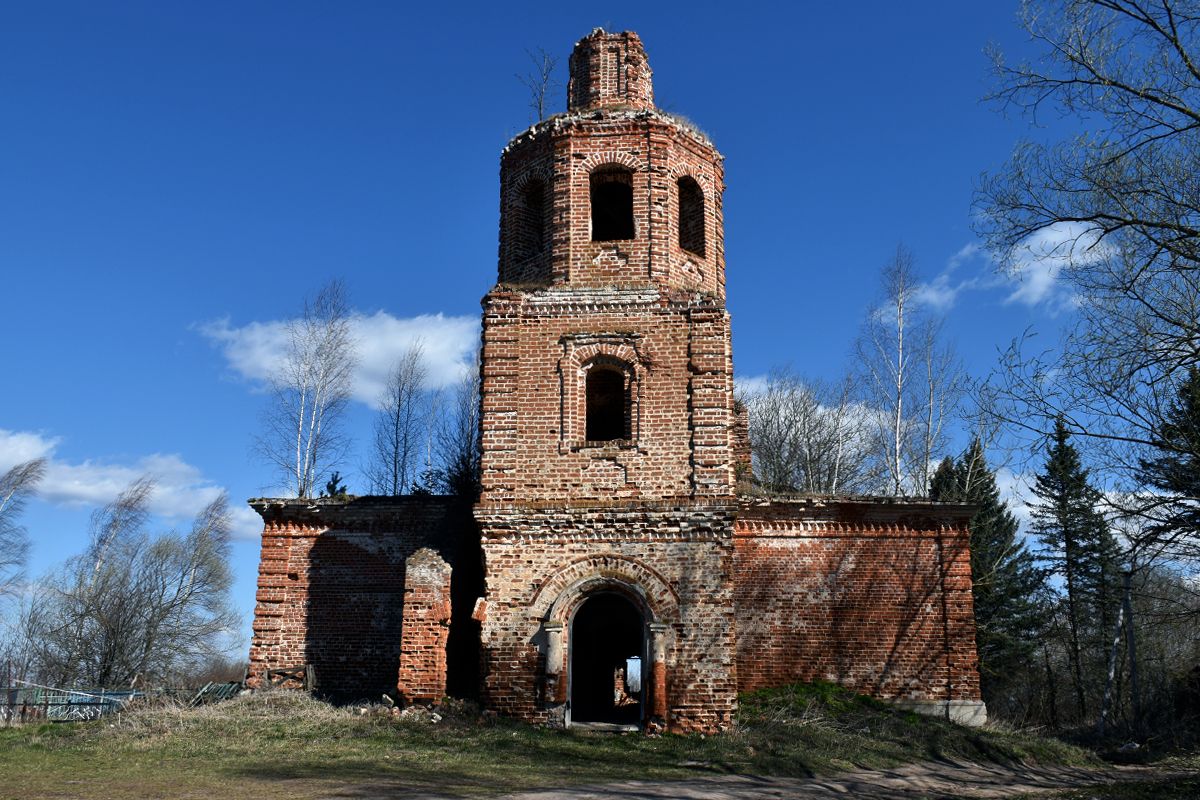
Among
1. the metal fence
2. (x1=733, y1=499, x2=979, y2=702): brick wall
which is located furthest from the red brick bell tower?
the metal fence

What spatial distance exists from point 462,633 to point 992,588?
1645 cm

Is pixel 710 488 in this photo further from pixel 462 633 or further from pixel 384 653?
pixel 384 653

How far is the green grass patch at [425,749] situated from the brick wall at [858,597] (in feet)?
1.88

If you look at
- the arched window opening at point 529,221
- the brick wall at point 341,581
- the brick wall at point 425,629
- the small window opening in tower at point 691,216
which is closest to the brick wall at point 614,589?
the brick wall at point 425,629

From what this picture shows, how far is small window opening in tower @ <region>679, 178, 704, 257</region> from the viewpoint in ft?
49.0

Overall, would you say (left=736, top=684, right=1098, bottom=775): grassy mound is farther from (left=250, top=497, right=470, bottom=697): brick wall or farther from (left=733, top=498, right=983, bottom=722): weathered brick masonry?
(left=250, top=497, right=470, bottom=697): brick wall

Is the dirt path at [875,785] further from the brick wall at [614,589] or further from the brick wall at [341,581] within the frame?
the brick wall at [341,581]

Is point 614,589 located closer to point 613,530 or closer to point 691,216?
point 613,530

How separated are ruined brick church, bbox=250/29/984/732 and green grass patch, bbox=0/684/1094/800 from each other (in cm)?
69

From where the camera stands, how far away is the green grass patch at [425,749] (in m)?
8.91

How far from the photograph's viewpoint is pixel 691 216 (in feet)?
49.9

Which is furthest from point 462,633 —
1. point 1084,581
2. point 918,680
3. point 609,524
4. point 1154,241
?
point 1084,581

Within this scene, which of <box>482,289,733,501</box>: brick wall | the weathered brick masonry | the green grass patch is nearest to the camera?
the green grass patch

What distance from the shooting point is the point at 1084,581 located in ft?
89.0
